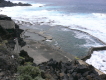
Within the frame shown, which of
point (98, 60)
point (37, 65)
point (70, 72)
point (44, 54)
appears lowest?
point (98, 60)

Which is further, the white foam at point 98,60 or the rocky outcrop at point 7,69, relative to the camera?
the white foam at point 98,60

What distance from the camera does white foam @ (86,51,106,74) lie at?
1936 cm

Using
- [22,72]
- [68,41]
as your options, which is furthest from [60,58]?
[22,72]

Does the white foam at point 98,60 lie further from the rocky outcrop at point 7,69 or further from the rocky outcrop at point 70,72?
the rocky outcrop at point 7,69

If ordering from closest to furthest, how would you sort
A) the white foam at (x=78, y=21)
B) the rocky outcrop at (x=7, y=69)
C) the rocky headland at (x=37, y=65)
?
1. the rocky outcrop at (x=7, y=69)
2. the rocky headland at (x=37, y=65)
3. the white foam at (x=78, y=21)

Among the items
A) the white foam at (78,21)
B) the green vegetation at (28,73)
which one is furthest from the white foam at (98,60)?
the green vegetation at (28,73)

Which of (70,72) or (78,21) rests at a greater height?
(78,21)

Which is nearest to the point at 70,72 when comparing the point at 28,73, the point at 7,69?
the point at 28,73

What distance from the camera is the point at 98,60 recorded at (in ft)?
69.7

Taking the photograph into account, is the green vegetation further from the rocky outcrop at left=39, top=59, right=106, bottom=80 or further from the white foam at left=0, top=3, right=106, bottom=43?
the white foam at left=0, top=3, right=106, bottom=43

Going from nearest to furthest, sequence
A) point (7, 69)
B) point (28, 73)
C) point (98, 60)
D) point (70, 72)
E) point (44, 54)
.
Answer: point (7, 69)
point (28, 73)
point (70, 72)
point (98, 60)
point (44, 54)

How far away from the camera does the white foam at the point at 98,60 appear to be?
762 inches

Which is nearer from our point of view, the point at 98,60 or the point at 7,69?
the point at 7,69

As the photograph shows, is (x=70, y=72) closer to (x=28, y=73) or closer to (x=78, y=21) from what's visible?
(x=28, y=73)
